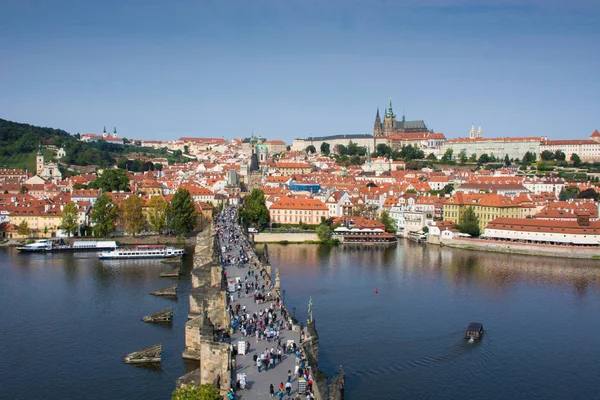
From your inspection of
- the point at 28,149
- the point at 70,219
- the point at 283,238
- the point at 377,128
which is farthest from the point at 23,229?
the point at 377,128

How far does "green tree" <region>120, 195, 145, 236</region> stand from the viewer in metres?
40.8

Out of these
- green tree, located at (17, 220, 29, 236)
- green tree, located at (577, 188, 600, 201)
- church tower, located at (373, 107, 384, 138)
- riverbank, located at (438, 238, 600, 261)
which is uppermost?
church tower, located at (373, 107, 384, 138)

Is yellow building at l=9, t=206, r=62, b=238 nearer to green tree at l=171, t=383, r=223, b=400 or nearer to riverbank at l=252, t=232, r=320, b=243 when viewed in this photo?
riverbank at l=252, t=232, r=320, b=243

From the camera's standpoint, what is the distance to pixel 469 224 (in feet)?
141

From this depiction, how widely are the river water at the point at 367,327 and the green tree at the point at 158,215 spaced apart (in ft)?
24.0

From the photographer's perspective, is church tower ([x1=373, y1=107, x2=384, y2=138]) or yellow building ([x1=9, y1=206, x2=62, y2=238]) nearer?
yellow building ([x1=9, y1=206, x2=62, y2=238])

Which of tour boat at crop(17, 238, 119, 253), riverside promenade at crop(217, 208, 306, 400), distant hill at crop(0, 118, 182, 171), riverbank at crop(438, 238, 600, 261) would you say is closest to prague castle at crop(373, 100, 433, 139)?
distant hill at crop(0, 118, 182, 171)

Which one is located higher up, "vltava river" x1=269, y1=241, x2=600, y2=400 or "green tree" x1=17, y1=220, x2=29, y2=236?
"green tree" x1=17, y1=220, x2=29, y2=236

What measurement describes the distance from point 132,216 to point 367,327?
2339cm

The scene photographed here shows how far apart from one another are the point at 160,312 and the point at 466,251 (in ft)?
75.8

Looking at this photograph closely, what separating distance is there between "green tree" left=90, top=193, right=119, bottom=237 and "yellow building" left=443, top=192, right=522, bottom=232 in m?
22.3

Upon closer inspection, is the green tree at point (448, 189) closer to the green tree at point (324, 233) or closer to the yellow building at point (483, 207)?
the yellow building at point (483, 207)

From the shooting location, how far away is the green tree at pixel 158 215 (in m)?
41.0

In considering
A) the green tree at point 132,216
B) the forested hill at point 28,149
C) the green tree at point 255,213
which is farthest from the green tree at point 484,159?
the green tree at point 132,216
